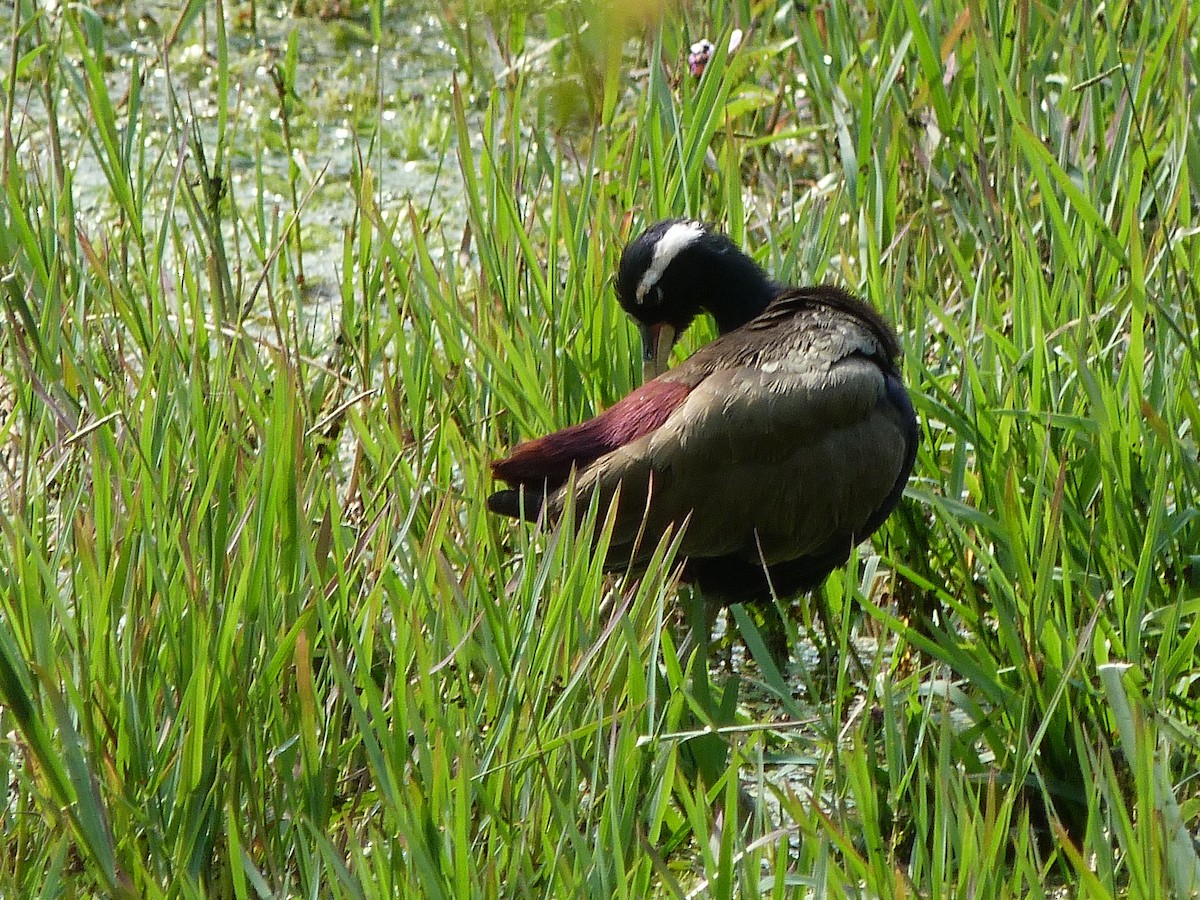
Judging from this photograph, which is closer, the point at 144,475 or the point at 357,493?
the point at 144,475

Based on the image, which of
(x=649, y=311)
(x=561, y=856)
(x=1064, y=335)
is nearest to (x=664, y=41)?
(x=649, y=311)

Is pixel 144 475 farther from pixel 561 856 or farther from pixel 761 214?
pixel 761 214

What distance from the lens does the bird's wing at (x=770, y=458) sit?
6.07 feet

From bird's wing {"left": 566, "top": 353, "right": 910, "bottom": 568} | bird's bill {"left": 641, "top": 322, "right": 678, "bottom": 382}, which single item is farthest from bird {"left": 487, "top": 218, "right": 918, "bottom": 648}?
bird's bill {"left": 641, "top": 322, "right": 678, "bottom": 382}

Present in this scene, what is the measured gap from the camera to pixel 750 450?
1875mm

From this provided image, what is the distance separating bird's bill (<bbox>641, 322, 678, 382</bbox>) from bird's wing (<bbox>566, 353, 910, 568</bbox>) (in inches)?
9.3

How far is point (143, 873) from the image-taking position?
4.01ft

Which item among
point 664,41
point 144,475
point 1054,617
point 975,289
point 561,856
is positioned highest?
point 664,41

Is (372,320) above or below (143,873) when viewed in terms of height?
above

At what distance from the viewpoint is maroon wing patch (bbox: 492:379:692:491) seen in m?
1.80

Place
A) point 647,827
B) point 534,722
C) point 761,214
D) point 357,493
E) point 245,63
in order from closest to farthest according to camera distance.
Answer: point 534,722, point 647,827, point 357,493, point 761,214, point 245,63

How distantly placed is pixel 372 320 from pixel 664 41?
736 millimetres

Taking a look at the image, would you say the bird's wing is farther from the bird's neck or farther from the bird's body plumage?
the bird's neck

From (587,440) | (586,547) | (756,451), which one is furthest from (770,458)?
(586,547)
